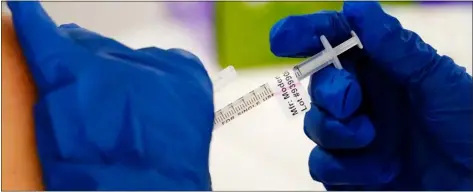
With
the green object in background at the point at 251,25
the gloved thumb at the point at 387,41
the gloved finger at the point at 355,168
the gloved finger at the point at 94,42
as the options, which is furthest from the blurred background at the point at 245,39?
the gloved finger at the point at 94,42

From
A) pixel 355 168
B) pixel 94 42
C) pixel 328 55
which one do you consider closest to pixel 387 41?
pixel 328 55

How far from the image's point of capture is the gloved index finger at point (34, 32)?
521 mm

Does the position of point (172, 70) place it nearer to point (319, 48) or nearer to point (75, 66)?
point (75, 66)

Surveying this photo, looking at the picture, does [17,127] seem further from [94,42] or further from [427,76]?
[427,76]

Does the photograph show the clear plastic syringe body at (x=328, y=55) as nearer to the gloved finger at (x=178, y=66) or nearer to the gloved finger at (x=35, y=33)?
the gloved finger at (x=178, y=66)

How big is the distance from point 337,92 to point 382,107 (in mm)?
138

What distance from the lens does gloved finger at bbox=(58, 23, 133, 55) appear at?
0.55 m

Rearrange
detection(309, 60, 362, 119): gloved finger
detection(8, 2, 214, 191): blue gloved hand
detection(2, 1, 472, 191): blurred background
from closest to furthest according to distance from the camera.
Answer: detection(8, 2, 214, 191): blue gloved hand → detection(309, 60, 362, 119): gloved finger → detection(2, 1, 472, 191): blurred background

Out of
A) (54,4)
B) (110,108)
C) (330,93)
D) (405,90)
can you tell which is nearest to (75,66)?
(110,108)

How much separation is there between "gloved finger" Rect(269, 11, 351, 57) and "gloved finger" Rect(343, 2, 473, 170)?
0.07 ft

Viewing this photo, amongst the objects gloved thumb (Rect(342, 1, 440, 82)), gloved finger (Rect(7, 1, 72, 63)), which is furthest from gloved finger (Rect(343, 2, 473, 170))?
gloved finger (Rect(7, 1, 72, 63))

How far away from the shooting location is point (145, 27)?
111 centimetres

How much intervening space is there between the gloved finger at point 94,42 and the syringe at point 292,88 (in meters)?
0.17

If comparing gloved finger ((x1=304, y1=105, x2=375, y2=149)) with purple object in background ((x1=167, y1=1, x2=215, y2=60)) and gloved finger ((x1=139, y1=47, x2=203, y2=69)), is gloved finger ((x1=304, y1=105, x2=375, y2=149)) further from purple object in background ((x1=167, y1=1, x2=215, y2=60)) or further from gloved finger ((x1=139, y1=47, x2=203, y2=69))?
purple object in background ((x1=167, y1=1, x2=215, y2=60))
